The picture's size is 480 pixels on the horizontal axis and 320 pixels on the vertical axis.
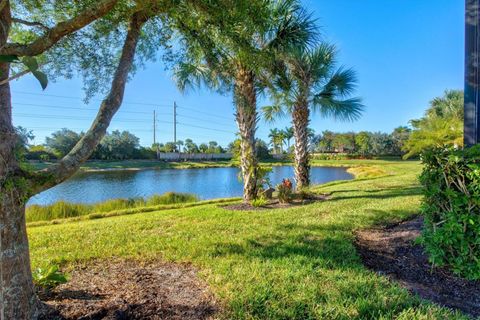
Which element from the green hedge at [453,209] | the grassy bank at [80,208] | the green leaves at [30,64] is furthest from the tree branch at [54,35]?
the grassy bank at [80,208]

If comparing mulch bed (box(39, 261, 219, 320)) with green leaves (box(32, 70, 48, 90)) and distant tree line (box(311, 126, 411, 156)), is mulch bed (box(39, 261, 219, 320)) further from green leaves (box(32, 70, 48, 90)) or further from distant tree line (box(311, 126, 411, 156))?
distant tree line (box(311, 126, 411, 156))

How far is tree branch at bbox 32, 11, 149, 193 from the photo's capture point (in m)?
1.83

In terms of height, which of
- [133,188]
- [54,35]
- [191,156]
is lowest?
[133,188]

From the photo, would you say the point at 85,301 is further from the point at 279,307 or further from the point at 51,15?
the point at 51,15

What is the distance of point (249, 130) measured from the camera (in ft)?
23.6

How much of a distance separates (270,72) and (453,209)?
3172mm

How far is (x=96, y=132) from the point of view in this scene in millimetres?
2057

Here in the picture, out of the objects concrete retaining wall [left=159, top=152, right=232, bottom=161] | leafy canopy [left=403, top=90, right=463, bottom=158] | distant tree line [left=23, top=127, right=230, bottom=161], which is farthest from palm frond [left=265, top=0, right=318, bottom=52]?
concrete retaining wall [left=159, top=152, right=232, bottom=161]

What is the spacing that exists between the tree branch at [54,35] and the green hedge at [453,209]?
10.5ft

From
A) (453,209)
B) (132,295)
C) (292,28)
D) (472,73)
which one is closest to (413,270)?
(453,209)

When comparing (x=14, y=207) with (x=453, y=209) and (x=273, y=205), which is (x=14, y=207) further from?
(x=273, y=205)

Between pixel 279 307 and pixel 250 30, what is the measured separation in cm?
252

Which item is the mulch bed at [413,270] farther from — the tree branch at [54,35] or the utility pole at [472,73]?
the tree branch at [54,35]

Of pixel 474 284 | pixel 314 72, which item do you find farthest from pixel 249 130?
pixel 474 284
